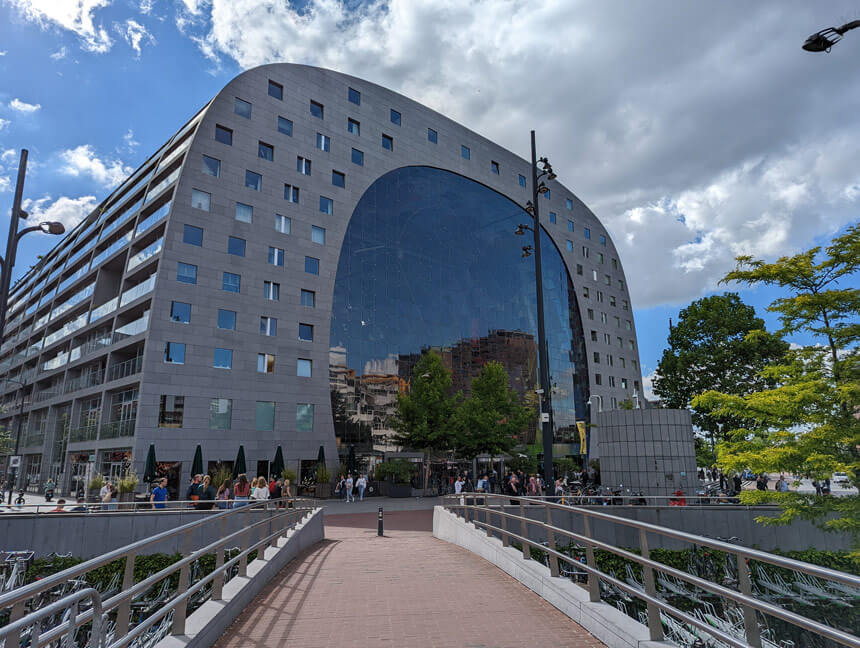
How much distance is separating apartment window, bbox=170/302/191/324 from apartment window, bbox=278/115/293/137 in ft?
51.0

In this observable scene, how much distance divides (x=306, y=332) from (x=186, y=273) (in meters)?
9.15

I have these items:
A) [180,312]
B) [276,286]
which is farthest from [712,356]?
[180,312]

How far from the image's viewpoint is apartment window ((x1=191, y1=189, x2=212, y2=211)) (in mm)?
37312

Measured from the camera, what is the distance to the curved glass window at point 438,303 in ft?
143

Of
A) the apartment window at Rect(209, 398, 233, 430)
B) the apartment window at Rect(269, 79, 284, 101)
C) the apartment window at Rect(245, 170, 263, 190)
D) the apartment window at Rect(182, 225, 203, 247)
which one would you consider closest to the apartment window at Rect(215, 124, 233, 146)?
the apartment window at Rect(245, 170, 263, 190)

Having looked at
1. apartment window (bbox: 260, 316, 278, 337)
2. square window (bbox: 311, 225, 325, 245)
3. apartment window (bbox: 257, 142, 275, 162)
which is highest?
apartment window (bbox: 257, 142, 275, 162)

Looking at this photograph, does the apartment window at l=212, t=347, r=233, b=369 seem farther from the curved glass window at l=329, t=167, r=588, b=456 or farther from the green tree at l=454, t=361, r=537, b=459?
the green tree at l=454, t=361, r=537, b=459

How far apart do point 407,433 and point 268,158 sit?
22964 mm

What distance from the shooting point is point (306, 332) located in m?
41.2

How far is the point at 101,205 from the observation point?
58.0 m

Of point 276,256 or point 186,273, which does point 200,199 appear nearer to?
point 186,273

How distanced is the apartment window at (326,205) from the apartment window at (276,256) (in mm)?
5315

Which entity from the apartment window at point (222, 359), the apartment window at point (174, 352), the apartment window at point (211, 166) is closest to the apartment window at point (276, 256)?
the apartment window at point (211, 166)

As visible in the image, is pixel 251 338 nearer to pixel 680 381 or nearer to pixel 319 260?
pixel 319 260
